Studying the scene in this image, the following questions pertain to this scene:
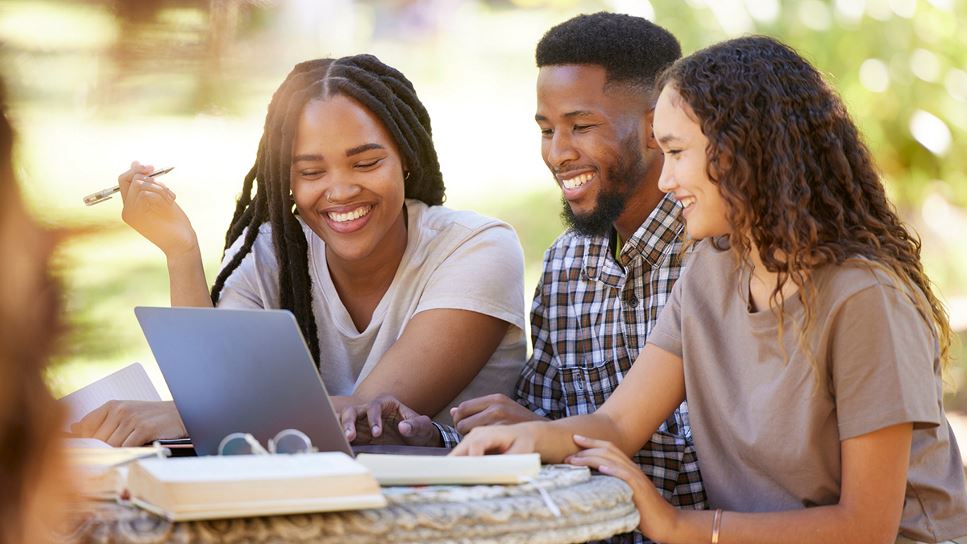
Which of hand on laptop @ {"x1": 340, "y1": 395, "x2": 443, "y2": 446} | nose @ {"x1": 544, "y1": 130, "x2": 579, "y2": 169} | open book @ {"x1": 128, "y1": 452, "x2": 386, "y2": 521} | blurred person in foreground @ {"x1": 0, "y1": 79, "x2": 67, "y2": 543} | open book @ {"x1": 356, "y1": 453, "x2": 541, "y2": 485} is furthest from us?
nose @ {"x1": 544, "y1": 130, "x2": 579, "y2": 169}

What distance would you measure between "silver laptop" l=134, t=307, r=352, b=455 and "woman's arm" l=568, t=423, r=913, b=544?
0.38 metres

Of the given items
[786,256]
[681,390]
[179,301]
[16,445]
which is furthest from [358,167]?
[16,445]

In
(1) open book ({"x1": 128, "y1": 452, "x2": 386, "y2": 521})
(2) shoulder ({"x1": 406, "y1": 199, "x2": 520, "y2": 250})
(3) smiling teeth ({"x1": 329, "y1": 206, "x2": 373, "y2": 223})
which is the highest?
(3) smiling teeth ({"x1": 329, "y1": 206, "x2": 373, "y2": 223})

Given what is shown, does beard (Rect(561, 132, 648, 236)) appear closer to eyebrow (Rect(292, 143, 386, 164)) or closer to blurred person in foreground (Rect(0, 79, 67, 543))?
eyebrow (Rect(292, 143, 386, 164))

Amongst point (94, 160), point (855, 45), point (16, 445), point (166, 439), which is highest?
point (855, 45)

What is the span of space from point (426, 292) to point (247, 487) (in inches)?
52.5

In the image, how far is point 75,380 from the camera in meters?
0.56

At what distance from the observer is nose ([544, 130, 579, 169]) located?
8.41 feet

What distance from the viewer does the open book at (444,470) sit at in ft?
4.24

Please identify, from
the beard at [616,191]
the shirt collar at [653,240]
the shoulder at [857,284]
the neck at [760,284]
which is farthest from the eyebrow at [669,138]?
the beard at [616,191]

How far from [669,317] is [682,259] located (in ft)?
1.37

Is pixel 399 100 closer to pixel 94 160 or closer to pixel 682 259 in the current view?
pixel 682 259

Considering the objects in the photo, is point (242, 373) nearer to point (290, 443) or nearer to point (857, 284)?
point (290, 443)

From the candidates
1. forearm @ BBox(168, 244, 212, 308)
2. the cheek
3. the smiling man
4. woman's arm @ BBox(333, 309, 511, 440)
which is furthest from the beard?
forearm @ BBox(168, 244, 212, 308)
